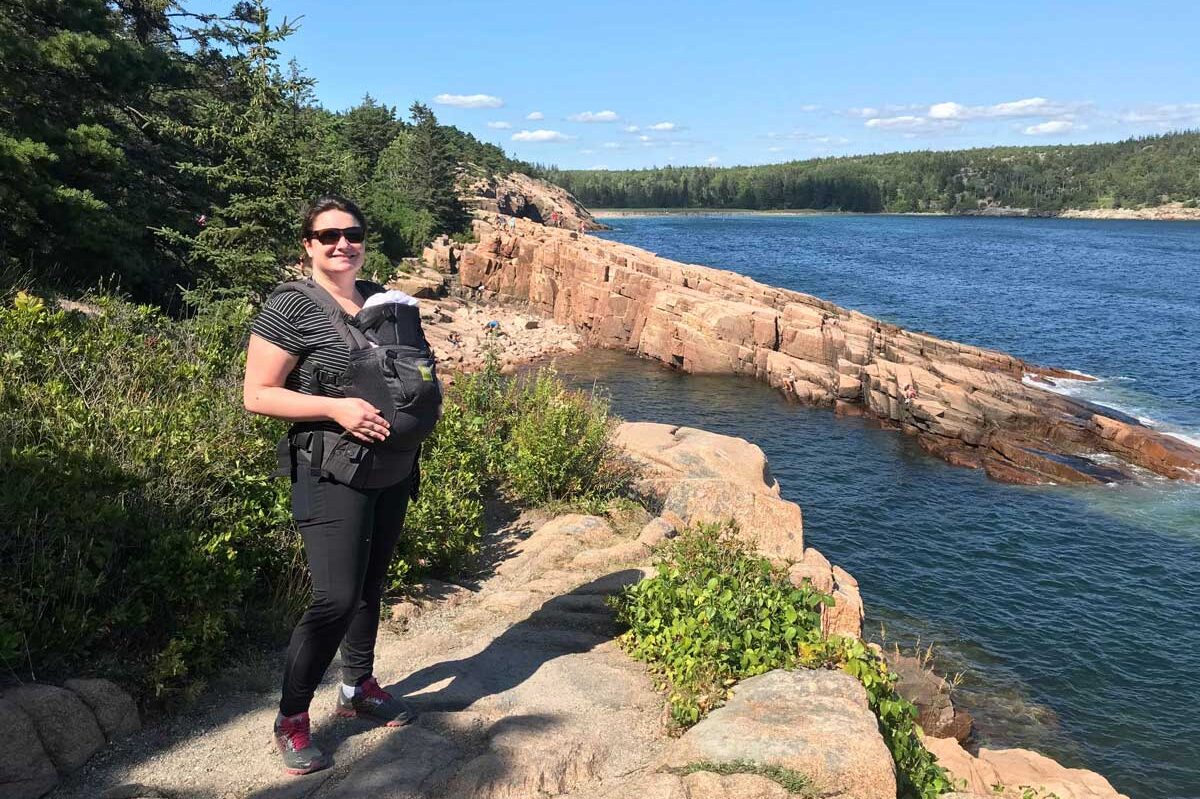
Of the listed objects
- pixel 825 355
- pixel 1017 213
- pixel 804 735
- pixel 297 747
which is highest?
pixel 1017 213

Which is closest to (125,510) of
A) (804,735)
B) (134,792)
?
(134,792)

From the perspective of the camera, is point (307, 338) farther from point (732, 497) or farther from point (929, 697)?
point (929, 697)

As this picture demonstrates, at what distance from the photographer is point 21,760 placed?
3197 mm

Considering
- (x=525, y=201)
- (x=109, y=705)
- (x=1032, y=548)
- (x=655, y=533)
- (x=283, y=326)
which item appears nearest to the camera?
(x=283, y=326)

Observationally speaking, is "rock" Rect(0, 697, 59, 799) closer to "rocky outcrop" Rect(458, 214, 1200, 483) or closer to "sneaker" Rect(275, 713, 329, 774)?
"sneaker" Rect(275, 713, 329, 774)

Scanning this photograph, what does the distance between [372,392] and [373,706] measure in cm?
181

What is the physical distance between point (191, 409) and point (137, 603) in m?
1.93

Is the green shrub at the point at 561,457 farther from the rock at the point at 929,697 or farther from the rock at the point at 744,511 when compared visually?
the rock at the point at 929,697

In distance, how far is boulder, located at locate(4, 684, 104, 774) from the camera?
335 cm

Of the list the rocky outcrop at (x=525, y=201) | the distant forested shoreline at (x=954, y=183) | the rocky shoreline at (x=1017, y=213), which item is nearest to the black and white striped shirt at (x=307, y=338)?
the rocky outcrop at (x=525, y=201)

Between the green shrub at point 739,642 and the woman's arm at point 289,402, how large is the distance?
2369mm

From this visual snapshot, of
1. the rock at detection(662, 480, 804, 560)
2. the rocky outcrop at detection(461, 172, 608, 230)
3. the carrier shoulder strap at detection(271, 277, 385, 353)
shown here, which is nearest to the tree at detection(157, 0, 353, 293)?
the rock at detection(662, 480, 804, 560)

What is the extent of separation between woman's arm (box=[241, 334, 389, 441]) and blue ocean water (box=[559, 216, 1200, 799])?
19.2 ft

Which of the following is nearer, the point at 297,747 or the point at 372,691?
the point at 297,747
